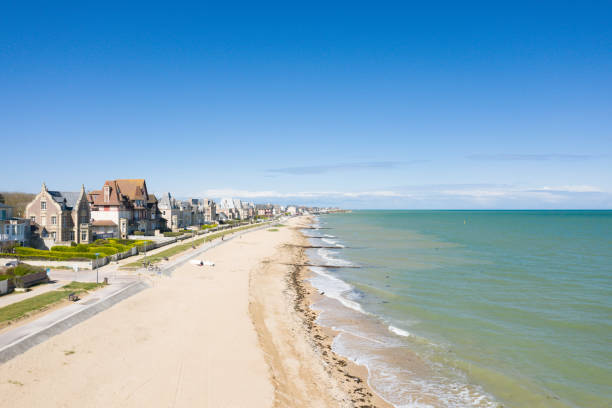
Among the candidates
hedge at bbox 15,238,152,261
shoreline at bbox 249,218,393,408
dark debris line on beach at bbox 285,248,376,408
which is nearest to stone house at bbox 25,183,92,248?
hedge at bbox 15,238,152,261

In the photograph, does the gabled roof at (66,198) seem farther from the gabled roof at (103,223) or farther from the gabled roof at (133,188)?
the gabled roof at (133,188)

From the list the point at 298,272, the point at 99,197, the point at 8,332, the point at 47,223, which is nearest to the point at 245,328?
the point at 8,332

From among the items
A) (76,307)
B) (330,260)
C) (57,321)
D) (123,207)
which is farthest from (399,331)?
(123,207)

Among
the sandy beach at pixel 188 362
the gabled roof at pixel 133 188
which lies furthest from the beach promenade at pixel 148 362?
the gabled roof at pixel 133 188

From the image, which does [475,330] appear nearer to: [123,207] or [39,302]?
[39,302]

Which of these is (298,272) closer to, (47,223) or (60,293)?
(60,293)

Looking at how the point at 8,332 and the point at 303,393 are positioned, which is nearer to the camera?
the point at 303,393
